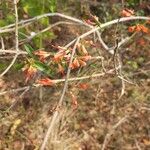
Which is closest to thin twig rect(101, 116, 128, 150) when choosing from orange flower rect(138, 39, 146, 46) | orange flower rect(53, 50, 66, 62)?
orange flower rect(138, 39, 146, 46)

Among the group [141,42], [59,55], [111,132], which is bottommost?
[111,132]

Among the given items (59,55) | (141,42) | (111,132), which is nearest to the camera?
(59,55)

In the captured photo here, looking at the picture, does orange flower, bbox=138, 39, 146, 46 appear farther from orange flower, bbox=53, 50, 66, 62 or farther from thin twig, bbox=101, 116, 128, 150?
orange flower, bbox=53, 50, 66, 62

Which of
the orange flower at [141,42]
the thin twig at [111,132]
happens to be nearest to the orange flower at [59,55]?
the thin twig at [111,132]

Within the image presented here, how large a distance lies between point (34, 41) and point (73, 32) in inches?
20.5

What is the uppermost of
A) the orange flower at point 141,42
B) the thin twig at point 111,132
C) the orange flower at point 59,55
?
the orange flower at point 59,55

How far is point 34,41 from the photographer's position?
288 cm

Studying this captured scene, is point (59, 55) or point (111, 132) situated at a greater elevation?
point (59, 55)

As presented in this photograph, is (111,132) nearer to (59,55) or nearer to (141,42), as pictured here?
(141,42)

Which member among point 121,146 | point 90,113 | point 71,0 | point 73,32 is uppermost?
point 71,0

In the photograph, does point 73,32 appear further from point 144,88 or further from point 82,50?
point 82,50

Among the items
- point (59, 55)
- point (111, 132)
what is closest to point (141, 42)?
point (111, 132)

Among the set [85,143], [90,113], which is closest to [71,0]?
[90,113]

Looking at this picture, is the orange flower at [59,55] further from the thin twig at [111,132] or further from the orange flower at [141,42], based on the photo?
the orange flower at [141,42]
